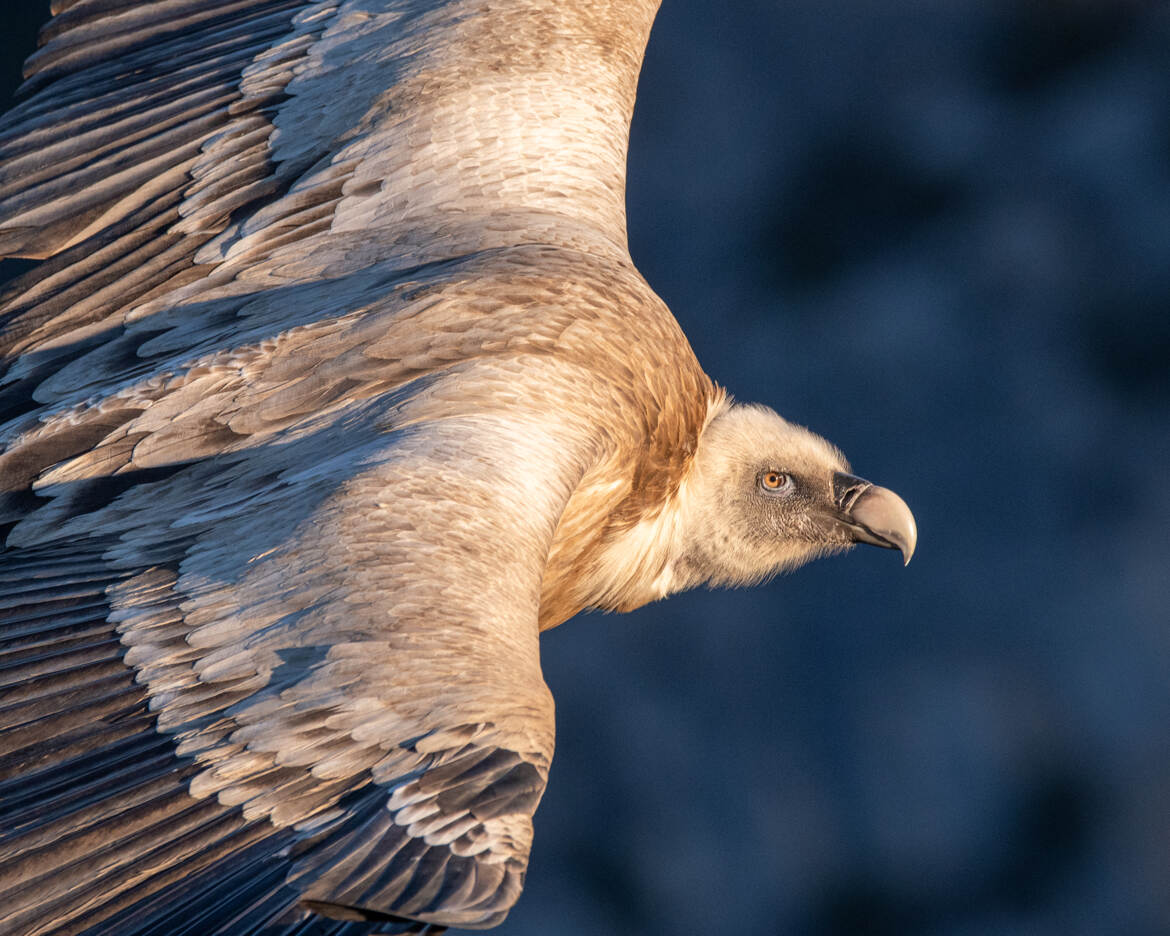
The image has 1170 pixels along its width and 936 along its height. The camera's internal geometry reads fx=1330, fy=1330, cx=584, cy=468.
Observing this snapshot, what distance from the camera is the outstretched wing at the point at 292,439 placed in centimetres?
251

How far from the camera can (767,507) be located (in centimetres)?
495

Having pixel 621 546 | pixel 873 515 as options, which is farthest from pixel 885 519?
pixel 621 546

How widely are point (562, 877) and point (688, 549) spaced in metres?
5.96

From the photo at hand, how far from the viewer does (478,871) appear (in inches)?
97.2

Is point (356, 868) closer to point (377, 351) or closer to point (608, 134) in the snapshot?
point (377, 351)

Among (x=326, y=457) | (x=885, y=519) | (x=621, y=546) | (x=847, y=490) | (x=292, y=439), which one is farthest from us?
(x=847, y=490)

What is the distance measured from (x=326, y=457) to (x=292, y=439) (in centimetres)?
18

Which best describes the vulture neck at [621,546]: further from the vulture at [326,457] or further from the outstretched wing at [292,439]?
the outstretched wing at [292,439]

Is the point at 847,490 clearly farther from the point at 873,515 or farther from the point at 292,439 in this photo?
the point at 292,439

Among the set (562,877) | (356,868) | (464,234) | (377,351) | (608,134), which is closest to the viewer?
(356,868)

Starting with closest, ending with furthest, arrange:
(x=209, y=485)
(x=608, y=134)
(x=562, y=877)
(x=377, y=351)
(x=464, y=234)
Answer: (x=209, y=485) < (x=377, y=351) < (x=464, y=234) < (x=608, y=134) < (x=562, y=877)

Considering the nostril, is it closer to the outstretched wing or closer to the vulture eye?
the vulture eye

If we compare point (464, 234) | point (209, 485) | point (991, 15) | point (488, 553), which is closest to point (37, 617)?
point (209, 485)

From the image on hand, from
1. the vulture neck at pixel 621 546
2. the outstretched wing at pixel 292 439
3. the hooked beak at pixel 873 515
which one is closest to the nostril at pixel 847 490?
the hooked beak at pixel 873 515
